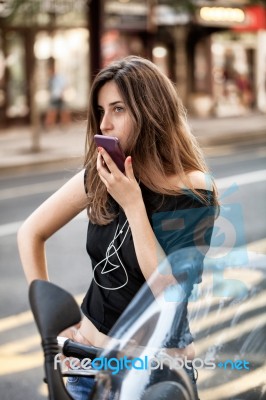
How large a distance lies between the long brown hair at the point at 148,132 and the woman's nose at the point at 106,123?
62 mm

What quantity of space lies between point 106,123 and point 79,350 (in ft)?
2.00

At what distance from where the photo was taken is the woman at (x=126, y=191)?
2.01 metres

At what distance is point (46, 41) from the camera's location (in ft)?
79.5

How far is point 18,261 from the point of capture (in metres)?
8.02

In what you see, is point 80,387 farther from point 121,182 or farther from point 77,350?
point 121,182

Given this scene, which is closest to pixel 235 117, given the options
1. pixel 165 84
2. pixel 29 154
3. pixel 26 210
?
pixel 29 154

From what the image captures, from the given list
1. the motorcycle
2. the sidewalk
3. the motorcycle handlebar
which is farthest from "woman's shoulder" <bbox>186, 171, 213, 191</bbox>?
the sidewalk

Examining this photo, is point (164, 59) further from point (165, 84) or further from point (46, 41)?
point (165, 84)

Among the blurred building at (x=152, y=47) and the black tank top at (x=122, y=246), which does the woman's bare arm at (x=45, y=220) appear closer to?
the black tank top at (x=122, y=246)

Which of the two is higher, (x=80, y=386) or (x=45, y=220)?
(x=45, y=220)

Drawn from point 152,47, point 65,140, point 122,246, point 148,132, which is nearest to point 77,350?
point 122,246

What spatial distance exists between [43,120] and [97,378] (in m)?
22.8

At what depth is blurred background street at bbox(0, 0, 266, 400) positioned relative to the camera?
7094 mm

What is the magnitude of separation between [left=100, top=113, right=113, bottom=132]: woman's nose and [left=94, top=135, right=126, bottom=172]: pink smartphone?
0.52ft
